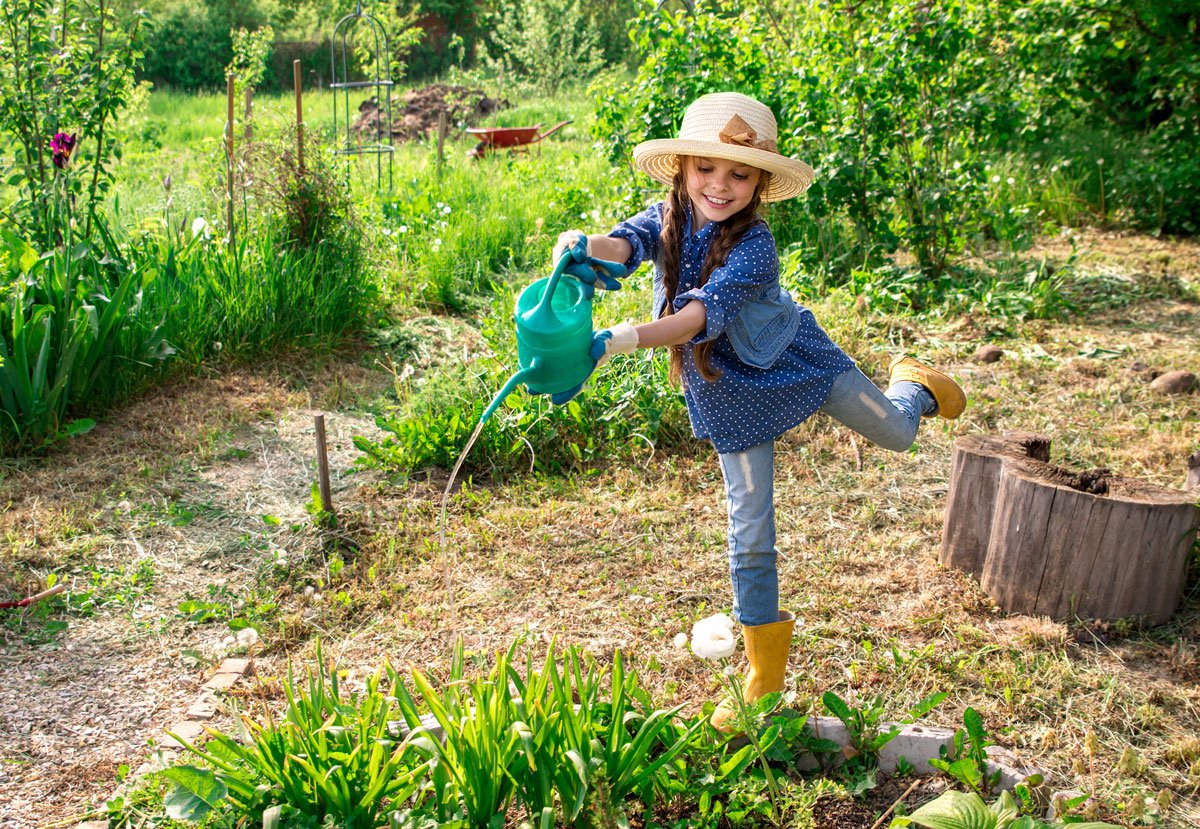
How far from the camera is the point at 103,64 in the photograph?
15.1 ft

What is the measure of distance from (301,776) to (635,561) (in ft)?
5.12

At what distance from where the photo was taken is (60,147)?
4.48 meters

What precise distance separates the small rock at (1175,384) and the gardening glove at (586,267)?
313 cm

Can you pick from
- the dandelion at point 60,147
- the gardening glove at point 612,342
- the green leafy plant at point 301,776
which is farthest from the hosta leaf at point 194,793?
the dandelion at point 60,147

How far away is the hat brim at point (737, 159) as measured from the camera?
7.15 feet

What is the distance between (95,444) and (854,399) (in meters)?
3.01

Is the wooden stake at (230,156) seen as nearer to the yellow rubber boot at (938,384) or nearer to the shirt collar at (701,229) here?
the shirt collar at (701,229)

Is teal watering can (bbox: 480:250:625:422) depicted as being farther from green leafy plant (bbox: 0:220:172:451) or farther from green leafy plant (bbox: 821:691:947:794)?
green leafy plant (bbox: 0:220:172:451)

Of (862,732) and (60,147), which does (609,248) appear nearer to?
(862,732)

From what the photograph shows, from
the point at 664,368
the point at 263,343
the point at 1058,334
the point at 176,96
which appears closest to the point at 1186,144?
the point at 1058,334

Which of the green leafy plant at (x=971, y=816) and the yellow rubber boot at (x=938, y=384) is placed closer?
the green leafy plant at (x=971, y=816)

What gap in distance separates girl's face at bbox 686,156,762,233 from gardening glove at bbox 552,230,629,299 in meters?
0.24

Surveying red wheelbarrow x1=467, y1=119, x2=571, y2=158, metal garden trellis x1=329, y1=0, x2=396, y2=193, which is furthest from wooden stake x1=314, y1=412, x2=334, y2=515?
red wheelbarrow x1=467, y1=119, x2=571, y2=158

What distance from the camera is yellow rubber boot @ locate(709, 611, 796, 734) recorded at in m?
2.44
